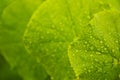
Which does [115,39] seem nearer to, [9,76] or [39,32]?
[39,32]

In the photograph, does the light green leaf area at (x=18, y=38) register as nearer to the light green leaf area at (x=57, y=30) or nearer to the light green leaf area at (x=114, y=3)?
the light green leaf area at (x=57, y=30)

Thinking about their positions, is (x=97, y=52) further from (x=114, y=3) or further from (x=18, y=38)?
(x=18, y=38)

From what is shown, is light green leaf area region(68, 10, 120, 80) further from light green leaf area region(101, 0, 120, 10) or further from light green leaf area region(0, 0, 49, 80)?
light green leaf area region(0, 0, 49, 80)

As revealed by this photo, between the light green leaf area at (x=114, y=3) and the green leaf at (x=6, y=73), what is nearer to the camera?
the light green leaf area at (x=114, y=3)

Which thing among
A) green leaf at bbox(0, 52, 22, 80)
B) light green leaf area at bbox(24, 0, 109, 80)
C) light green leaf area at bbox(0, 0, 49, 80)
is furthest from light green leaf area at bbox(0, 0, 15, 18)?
green leaf at bbox(0, 52, 22, 80)

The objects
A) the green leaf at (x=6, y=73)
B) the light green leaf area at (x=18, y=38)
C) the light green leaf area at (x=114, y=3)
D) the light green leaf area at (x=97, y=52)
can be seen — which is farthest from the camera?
the green leaf at (x=6, y=73)

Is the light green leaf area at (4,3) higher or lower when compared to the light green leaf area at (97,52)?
higher

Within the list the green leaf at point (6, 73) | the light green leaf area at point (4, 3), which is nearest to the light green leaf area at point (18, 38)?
the light green leaf area at point (4, 3)
